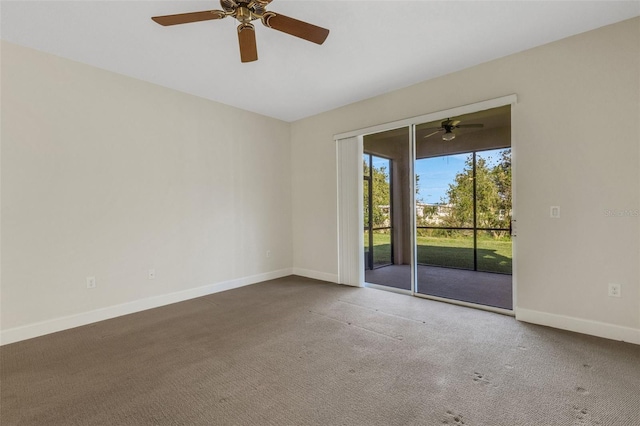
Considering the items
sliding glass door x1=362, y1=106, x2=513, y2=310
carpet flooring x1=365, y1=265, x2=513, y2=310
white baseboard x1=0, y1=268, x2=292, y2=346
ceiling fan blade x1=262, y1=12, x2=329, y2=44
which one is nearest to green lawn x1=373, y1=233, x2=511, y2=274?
sliding glass door x1=362, y1=106, x2=513, y2=310

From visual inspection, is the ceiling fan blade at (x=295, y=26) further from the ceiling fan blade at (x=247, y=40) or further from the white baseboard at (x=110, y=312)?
the white baseboard at (x=110, y=312)

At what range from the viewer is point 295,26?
205cm

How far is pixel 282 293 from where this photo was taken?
13.4 ft

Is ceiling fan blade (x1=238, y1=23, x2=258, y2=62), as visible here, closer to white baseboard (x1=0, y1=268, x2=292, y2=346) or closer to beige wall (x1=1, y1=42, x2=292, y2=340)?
beige wall (x1=1, y1=42, x2=292, y2=340)

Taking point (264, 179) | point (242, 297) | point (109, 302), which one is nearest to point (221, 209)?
point (264, 179)

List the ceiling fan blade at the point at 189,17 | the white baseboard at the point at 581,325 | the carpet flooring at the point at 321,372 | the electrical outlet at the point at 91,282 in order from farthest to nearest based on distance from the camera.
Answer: the electrical outlet at the point at 91,282 → the white baseboard at the point at 581,325 → the ceiling fan blade at the point at 189,17 → the carpet flooring at the point at 321,372

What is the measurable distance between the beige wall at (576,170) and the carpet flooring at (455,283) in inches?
26.1

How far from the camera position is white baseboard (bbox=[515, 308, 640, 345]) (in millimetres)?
2496

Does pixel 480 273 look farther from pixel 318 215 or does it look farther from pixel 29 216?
pixel 29 216

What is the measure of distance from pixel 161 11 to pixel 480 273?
5.62 m

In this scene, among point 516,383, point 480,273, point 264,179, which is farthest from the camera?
point 480,273

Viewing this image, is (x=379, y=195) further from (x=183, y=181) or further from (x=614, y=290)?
(x=614, y=290)

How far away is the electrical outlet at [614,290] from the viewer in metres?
2.54

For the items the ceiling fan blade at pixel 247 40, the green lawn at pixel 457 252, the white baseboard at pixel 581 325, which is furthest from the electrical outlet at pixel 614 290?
the ceiling fan blade at pixel 247 40
